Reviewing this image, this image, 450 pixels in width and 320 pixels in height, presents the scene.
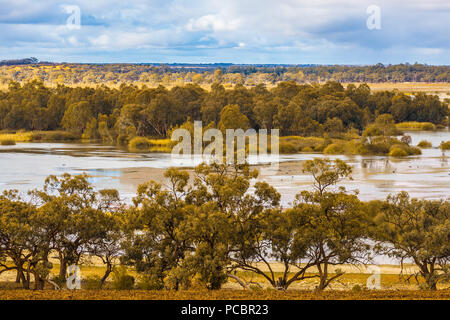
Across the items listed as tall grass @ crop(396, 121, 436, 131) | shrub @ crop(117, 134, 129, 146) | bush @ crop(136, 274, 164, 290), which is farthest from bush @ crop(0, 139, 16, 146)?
bush @ crop(136, 274, 164, 290)

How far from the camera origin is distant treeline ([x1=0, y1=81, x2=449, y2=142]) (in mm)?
100438

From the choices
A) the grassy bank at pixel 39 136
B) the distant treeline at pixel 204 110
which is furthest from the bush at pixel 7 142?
the distant treeline at pixel 204 110

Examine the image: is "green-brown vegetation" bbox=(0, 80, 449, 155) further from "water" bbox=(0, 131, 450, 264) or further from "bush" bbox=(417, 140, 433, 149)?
"water" bbox=(0, 131, 450, 264)

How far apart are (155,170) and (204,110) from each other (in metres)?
47.5

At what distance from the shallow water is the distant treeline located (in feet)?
55.9

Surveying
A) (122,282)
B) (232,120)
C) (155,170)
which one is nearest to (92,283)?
(122,282)

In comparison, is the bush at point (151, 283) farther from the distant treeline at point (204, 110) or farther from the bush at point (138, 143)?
the distant treeline at point (204, 110)

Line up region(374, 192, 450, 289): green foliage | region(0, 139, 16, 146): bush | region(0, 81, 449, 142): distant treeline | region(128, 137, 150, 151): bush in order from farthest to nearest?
region(0, 81, 449, 142): distant treeline → region(0, 139, 16, 146): bush → region(128, 137, 150, 151): bush → region(374, 192, 450, 289): green foliage

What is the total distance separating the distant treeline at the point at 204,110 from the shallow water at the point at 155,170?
55.9 ft

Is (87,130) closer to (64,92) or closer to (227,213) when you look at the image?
(64,92)

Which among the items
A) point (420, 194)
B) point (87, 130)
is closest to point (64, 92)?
point (87, 130)

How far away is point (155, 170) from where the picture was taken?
60781 mm

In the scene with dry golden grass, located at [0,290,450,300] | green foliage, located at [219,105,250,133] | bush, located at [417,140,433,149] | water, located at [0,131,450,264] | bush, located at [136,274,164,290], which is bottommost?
water, located at [0,131,450,264]

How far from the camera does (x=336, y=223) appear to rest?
79.2ft
